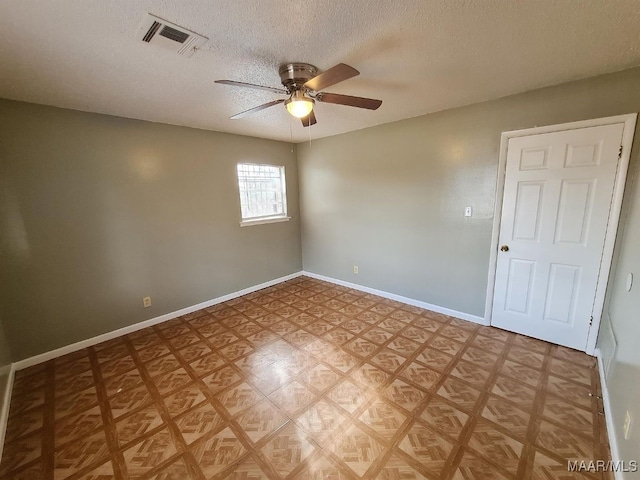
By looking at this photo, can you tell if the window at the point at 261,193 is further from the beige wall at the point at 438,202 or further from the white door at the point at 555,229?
the white door at the point at 555,229

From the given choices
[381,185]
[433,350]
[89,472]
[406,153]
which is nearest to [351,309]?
[433,350]

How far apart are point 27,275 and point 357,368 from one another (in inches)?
123

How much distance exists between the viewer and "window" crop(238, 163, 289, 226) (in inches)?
157

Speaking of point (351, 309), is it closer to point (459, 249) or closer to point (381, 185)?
point (459, 249)

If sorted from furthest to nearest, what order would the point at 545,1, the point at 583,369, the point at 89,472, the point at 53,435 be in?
the point at 583,369, the point at 53,435, the point at 89,472, the point at 545,1

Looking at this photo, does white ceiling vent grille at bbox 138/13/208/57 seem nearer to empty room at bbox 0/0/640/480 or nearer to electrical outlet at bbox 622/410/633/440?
empty room at bbox 0/0/640/480

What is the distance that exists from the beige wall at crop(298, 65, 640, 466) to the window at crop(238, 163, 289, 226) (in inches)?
16.2

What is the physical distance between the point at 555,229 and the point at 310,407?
266cm

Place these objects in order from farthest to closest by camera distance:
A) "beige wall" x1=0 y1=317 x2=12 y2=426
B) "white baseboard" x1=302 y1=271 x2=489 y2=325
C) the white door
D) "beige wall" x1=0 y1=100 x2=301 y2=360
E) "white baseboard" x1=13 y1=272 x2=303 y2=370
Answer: "white baseboard" x1=302 y1=271 x2=489 y2=325 → "white baseboard" x1=13 y1=272 x2=303 y2=370 → "beige wall" x1=0 y1=100 x2=301 y2=360 → the white door → "beige wall" x1=0 y1=317 x2=12 y2=426

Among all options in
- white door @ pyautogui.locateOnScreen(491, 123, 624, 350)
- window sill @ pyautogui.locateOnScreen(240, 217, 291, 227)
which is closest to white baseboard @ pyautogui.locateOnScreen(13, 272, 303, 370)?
window sill @ pyautogui.locateOnScreen(240, 217, 291, 227)

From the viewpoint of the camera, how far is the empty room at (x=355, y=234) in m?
1.45

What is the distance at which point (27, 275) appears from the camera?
2385 mm

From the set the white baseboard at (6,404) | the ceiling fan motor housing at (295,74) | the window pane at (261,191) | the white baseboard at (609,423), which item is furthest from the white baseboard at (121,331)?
the white baseboard at (609,423)

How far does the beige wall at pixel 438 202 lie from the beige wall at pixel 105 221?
140 cm
